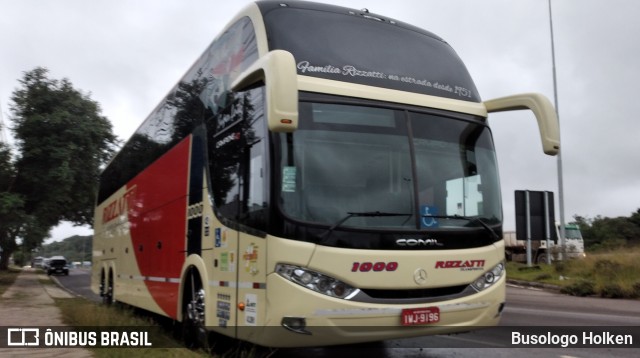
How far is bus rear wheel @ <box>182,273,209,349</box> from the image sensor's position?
7216 mm

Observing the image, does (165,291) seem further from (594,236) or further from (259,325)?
(594,236)

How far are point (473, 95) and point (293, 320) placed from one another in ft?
11.3

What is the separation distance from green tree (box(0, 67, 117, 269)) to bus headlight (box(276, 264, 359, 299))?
23215 mm

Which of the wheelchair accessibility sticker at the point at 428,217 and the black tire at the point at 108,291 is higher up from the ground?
the wheelchair accessibility sticker at the point at 428,217

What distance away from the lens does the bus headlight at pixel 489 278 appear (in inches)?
238

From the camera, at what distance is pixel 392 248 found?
5.55m

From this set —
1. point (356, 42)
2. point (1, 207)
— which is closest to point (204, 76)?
point (356, 42)

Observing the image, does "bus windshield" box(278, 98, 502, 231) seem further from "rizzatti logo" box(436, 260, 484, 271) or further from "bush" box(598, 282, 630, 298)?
"bush" box(598, 282, 630, 298)

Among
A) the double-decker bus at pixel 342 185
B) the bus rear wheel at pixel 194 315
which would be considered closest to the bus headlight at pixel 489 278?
the double-decker bus at pixel 342 185

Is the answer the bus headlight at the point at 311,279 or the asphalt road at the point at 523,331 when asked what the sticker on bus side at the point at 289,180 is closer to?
the bus headlight at the point at 311,279

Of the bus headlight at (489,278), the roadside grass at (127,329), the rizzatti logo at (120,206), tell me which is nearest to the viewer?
the bus headlight at (489,278)

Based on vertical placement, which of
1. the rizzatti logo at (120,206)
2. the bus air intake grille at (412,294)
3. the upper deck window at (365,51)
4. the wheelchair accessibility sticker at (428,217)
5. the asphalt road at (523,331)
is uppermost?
the upper deck window at (365,51)

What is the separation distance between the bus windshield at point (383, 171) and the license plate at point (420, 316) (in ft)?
2.55

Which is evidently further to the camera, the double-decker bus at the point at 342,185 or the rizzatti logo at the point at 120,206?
the rizzatti logo at the point at 120,206
